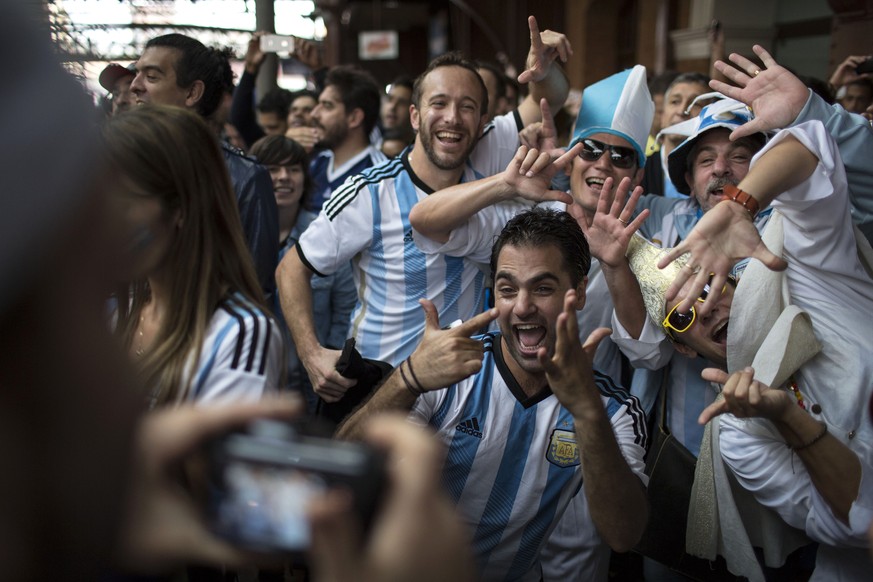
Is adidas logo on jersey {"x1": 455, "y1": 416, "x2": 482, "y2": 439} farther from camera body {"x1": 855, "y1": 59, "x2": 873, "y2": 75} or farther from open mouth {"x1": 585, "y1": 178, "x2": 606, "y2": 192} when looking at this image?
camera body {"x1": 855, "y1": 59, "x2": 873, "y2": 75}

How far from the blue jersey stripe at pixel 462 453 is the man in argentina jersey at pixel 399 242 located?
0.83 meters

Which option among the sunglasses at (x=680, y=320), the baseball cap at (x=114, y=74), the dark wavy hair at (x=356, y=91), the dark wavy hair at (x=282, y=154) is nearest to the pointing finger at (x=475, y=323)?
the sunglasses at (x=680, y=320)

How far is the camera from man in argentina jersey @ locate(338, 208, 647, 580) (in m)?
2.02

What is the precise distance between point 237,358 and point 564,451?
1011mm

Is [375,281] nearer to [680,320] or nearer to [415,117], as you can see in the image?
[415,117]

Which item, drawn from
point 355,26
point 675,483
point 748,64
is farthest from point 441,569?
point 355,26

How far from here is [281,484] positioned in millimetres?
716

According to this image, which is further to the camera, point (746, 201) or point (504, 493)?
point (504, 493)

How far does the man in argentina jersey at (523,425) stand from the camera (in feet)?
6.63

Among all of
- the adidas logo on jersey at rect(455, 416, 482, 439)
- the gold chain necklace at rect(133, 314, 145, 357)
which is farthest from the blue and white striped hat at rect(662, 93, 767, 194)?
the gold chain necklace at rect(133, 314, 145, 357)

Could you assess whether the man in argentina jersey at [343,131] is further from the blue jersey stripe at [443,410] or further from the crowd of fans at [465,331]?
the blue jersey stripe at [443,410]

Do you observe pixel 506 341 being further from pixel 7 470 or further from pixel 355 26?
pixel 355 26

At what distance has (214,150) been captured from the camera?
1608 millimetres

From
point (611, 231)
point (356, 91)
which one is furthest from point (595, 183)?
point (356, 91)
